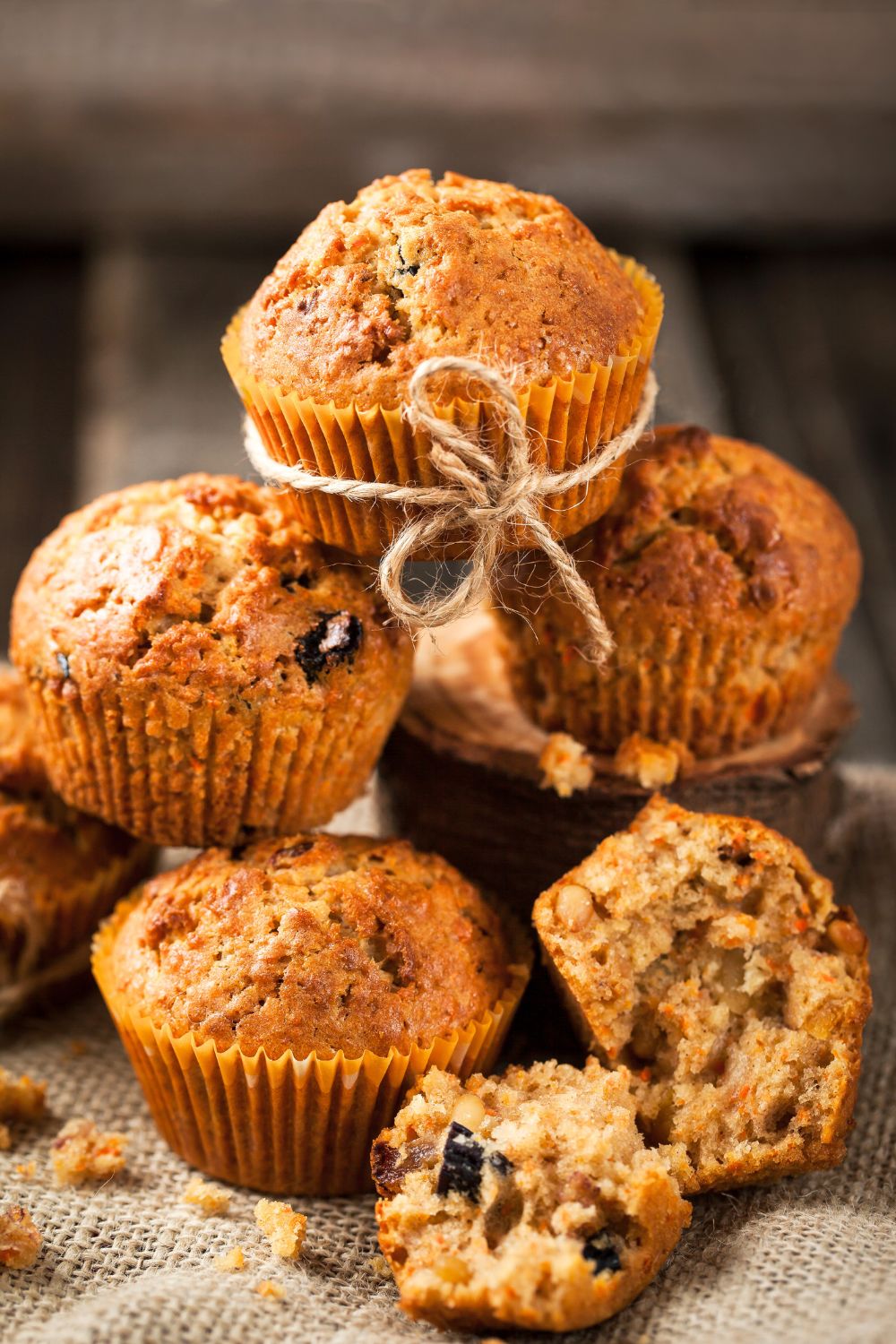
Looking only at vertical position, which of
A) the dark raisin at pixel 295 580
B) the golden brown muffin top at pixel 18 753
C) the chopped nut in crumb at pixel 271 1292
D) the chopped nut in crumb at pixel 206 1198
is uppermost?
the dark raisin at pixel 295 580

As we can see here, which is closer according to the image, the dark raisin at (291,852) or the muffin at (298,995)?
the muffin at (298,995)

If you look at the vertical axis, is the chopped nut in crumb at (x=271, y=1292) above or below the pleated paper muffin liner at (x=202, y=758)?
below

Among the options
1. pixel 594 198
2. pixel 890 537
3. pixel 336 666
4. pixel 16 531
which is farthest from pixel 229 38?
pixel 336 666

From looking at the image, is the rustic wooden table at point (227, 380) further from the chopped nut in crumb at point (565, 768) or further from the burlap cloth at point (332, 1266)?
the burlap cloth at point (332, 1266)

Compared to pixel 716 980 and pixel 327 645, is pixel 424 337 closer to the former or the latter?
pixel 327 645

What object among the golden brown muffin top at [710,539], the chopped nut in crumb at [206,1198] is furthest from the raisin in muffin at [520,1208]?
the golden brown muffin top at [710,539]

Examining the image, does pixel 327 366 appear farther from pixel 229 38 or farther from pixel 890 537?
pixel 229 38

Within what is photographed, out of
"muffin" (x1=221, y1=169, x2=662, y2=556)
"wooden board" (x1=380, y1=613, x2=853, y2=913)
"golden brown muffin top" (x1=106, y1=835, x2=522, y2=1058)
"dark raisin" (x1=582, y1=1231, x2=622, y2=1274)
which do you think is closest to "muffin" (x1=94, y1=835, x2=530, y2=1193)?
"golden brown muffin top" (x1=106, y1=835, x2=522, y2=1058)

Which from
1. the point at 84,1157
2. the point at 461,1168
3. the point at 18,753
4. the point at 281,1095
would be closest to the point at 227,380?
the point at 18,753
